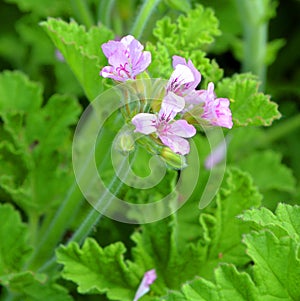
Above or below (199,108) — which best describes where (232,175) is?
above

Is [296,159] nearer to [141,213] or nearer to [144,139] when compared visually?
[141,213]

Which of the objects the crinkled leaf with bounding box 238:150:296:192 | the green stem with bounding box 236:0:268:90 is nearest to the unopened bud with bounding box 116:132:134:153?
the crinkled leaf with bounding box 238:150:296:192

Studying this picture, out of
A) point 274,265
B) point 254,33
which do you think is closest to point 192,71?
point 274,265

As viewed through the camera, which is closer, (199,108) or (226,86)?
(199,108)

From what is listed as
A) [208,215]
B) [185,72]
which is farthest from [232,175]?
[185,72]

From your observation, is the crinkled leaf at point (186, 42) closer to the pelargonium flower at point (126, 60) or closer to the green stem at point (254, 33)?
the pelargonium flower at point (126, 60)

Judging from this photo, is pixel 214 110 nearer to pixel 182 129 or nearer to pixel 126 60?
pixel 182 129
